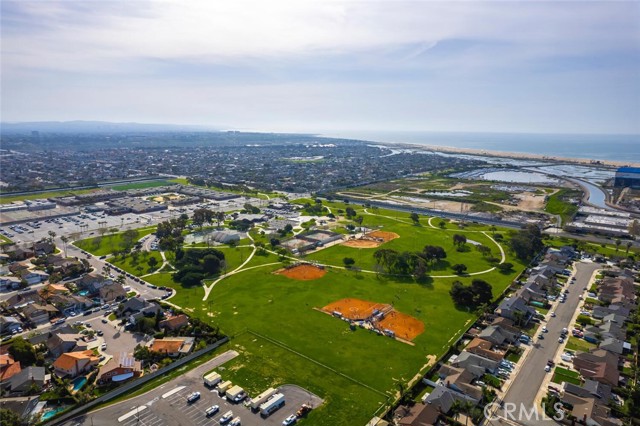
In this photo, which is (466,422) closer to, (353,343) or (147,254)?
(353,343)

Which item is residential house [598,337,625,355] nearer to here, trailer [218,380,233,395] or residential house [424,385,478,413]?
residential house [424,385,478,413]

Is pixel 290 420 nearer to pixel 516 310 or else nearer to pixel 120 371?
pixel 120 371

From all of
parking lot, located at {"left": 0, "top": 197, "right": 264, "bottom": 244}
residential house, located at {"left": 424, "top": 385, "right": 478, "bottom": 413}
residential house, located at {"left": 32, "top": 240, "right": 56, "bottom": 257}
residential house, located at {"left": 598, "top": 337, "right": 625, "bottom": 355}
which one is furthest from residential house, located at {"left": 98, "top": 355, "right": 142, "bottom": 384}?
parking lot, located at {"left": 0, "top": 197, "right": 264, "bottom": 244}

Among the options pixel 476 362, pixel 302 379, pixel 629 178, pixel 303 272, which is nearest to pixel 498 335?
pixel 476 362

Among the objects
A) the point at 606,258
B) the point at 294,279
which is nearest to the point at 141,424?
the point at 294,279

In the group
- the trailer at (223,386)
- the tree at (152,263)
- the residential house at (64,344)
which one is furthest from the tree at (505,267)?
the residential house at (64,344)
